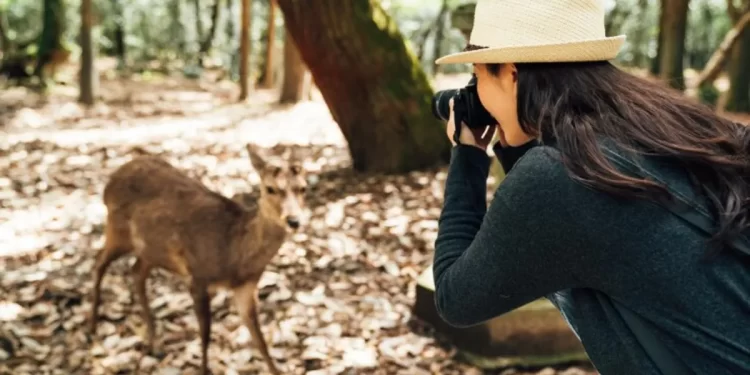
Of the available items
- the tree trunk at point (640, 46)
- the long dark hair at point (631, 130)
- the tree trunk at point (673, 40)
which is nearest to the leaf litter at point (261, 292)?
the long dark hair at point (631, 130)

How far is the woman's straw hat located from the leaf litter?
2432mm

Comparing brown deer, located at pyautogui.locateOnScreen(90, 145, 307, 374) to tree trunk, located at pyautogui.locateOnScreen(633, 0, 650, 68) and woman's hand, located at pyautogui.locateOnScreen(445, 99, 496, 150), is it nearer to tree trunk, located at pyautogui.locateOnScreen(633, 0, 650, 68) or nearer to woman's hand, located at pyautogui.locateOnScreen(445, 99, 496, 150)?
woman's hand, located at pyautogui.locateOnScreen(445, 99, 496, 150)

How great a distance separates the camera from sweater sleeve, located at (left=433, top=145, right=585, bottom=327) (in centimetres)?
135

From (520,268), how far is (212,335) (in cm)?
286

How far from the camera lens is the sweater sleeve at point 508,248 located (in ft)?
4.44

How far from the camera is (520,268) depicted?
1.43m

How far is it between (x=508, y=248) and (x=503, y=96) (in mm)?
363

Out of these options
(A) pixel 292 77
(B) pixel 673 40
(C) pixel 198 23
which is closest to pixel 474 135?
(A) pixel 292 77

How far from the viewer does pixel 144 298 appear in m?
3.92

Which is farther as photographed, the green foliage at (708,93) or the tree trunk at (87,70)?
the green foliage at (708,93)

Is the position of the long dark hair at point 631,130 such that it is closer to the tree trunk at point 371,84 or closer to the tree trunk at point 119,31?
the tree trunk at point 371,84

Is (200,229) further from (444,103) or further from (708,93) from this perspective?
(708,93)

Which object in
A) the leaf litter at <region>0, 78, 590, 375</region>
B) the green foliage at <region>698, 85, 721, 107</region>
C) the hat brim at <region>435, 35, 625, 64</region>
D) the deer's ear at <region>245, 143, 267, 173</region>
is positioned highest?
the hat brim at <region>435, 35, 625, 64</region>

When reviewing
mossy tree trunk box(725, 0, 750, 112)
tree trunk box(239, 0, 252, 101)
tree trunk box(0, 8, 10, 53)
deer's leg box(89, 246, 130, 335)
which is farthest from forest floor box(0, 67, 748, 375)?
mossy tree trunk box(725, 0, 750, 112)
